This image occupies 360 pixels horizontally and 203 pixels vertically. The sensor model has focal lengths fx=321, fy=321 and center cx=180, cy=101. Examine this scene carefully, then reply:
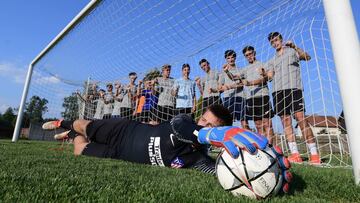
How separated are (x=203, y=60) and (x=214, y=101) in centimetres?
105

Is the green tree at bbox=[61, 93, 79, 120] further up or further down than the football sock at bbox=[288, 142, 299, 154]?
further up

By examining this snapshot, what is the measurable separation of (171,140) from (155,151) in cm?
32

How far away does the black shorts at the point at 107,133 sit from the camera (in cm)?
444

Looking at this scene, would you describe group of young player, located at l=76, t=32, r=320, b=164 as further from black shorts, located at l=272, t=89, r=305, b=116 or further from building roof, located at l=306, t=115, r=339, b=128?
building roof, located at l=306, t=115, r=339, b=128

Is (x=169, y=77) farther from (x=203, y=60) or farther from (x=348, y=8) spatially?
(x=348, y=8)

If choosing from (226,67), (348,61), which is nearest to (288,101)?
(226,67)

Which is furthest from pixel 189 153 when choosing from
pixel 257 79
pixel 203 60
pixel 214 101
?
pixel 203 60

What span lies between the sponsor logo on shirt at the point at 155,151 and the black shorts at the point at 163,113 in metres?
4.36

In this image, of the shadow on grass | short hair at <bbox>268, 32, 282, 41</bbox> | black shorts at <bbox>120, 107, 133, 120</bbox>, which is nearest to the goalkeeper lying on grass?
the shadow on grass

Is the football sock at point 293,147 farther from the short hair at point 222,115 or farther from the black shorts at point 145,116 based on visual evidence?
the black shorts at point 145,116

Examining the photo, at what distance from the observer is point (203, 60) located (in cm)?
764

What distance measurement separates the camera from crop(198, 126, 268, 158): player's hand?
213 centimetres

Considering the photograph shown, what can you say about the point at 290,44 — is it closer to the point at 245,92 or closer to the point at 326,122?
the point at 245,92

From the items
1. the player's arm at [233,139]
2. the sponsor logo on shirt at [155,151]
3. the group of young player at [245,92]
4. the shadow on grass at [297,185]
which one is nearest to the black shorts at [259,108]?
the group of young player at [245,92]
